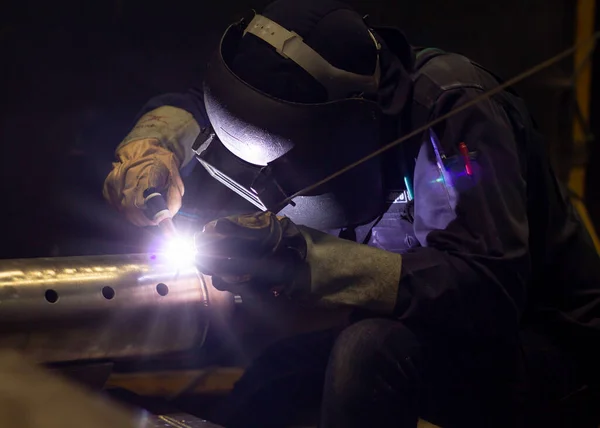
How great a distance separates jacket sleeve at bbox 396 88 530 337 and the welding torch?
1.70 ft

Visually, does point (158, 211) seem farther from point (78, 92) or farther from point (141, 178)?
→ point (78, 92)

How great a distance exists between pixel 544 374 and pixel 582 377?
112mm

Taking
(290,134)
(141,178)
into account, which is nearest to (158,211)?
(141,178)

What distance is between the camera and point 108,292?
4.03 feet

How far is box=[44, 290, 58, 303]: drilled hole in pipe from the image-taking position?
1178mm

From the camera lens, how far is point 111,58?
1851 mm

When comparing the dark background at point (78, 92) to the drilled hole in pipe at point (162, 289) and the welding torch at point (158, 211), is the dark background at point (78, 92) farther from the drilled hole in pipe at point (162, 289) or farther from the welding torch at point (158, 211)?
the drilled hole in pipe at point (162, 289)

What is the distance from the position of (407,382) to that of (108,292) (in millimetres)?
582

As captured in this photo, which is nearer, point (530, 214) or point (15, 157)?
point (530, 214)

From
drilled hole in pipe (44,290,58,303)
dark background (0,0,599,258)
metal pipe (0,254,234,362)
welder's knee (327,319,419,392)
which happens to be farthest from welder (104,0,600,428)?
dark background (0,0,599,258)

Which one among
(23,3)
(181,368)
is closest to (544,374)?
(181,368)

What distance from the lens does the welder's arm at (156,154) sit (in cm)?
144

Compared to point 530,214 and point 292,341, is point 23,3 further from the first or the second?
point 530,214

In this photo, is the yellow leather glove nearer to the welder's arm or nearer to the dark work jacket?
the welder's arm
